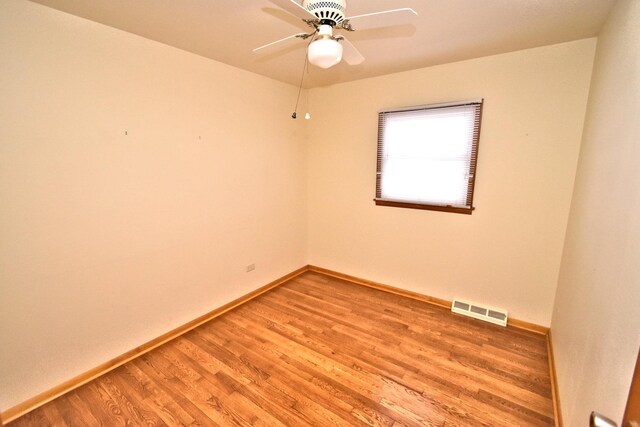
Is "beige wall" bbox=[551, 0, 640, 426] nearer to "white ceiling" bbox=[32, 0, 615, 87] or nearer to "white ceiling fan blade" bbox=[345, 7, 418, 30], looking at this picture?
"white ceiling" bbox=[32, 0, 615, 87]

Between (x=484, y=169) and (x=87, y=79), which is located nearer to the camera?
(x=87, y=79)

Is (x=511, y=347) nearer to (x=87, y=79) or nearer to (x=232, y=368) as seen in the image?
(x=232, y=368)

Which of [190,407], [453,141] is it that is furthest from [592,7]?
[190,407]

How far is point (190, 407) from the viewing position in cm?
178

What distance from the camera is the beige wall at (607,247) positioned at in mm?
1026

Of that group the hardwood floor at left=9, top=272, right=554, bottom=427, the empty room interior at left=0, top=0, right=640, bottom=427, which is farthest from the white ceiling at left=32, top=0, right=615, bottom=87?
the hardwood floor at left=9, top=272, right=554, bottom=427

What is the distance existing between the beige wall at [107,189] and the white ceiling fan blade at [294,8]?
154cm

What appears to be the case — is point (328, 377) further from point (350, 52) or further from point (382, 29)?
point (382, 29)

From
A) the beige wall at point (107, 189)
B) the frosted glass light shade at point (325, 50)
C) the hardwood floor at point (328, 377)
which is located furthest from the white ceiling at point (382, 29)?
the hardwood floor at point (328, 377)

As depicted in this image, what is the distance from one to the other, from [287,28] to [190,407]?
261cm

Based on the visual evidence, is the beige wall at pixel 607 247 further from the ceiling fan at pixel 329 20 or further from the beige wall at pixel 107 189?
the beige wall at pixel 107 189

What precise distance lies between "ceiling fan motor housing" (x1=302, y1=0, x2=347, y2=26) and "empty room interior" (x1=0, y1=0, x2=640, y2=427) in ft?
0.04

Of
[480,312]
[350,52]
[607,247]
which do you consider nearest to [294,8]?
[350,52]

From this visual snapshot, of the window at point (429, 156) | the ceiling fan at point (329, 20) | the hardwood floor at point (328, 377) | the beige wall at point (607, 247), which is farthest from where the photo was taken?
the window at point (429, 156)
